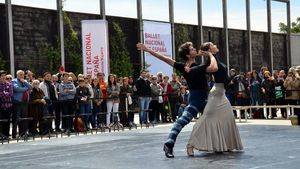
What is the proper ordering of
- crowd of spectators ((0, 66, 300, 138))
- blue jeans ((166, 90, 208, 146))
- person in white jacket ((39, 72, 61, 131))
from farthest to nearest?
person in white jacket ((39, 72, 61, 131)) → crowd of spectators ((0, 66, 300, 138)) → blue jeans ((166, 90, 208, 146))

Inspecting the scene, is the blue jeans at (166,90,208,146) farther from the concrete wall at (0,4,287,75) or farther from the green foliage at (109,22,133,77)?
the green foliage at (109,22,133,77)

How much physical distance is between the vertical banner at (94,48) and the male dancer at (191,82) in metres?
11.0

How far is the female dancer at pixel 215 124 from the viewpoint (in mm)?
8664

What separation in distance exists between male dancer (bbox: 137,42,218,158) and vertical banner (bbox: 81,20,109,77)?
36.0 feet

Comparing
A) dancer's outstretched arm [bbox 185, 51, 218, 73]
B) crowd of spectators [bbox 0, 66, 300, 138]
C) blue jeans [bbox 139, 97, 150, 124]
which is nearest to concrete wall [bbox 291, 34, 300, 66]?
crowd of spectators [bbox 0, 66, 300, 138]

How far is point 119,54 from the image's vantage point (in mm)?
31594

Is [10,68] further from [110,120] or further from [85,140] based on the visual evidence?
[85,140]

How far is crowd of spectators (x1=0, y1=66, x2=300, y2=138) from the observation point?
14.6 m

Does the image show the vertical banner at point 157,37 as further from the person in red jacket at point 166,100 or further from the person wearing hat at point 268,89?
the person wearing hat at point 268,89

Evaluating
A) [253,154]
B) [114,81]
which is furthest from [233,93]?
[253,154]

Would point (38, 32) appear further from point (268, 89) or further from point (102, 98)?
point (268, 89)

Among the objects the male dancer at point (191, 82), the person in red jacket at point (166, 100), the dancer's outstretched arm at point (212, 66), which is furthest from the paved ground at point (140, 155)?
the person in red jacket at point (166, 100)

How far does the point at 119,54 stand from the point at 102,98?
1501 centimetres

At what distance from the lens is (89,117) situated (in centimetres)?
1688
